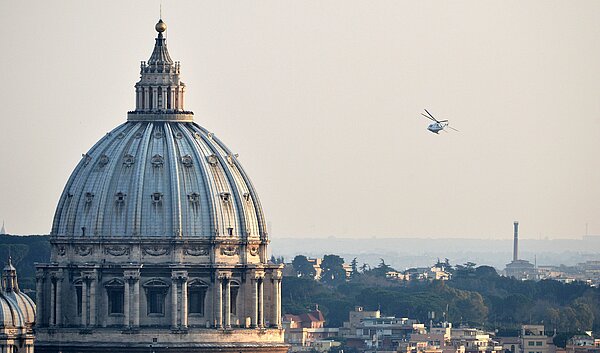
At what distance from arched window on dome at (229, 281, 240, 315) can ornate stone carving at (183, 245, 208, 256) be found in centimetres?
138

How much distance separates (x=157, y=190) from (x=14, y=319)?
259 inches

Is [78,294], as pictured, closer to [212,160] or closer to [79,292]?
[79,292]

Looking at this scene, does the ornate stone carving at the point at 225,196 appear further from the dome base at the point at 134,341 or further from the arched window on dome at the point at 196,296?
the dome base at the point at 134,341

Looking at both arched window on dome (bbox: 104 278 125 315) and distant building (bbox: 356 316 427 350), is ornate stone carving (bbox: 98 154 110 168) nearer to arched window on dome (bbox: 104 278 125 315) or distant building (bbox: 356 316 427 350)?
arched window on dome (bbox: 104 278 125 315)

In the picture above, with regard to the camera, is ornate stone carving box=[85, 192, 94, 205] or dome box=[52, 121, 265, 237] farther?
ornate stone carving box=[85, 192, 94, 205]

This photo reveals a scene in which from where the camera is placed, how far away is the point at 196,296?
110 meters

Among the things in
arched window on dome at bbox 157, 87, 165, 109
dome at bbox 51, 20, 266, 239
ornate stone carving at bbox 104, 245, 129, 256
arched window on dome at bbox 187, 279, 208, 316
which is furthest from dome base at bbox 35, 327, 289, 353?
arched window on dome at bbox 157, 87, 165, 109

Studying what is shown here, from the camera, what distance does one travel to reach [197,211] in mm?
110500

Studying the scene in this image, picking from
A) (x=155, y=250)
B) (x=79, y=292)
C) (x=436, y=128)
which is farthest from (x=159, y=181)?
(x=436, y=128)

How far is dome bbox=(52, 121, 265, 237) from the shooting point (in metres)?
110

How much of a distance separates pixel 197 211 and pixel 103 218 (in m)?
3.11

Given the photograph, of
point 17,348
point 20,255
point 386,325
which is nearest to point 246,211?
point 17,348

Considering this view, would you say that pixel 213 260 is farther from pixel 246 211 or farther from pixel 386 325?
pixel 386 325

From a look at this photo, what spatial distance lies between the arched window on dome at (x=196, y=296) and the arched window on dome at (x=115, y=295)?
2211mm
